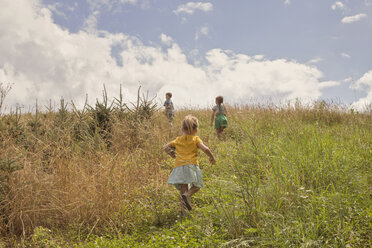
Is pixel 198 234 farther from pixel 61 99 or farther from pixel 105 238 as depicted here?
pixel 61 99

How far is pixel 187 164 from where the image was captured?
4.82m

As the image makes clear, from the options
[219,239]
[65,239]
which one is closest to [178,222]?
[219,239]

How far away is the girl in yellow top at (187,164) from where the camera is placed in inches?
183

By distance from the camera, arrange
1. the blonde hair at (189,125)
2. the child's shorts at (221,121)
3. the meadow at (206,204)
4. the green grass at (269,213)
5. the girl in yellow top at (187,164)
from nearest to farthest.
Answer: the green grass at (269,213)
the meadow at (206,204)
the girl in yellow top at (187,164)
the blonde hair at (189,125)
the child's shorts at (221,121)

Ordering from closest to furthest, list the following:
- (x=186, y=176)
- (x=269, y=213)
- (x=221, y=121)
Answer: (x=269, y=213), (x=186, y=176), (x=221, y=121)

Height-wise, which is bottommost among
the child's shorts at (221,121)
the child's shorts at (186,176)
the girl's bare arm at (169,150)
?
the child's shorts at (186,176)

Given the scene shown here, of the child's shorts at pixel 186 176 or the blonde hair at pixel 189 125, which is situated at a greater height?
the blonde hair at pixel 189 125

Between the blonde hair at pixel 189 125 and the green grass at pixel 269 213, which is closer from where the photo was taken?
the green grass at pixel 269 213

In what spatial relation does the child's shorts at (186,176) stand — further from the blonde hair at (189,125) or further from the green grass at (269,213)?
the blonde hair at (189,125)

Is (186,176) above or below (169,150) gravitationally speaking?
below

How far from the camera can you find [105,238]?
417 centimetres

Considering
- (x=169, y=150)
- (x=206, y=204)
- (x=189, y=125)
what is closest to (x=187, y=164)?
(x=169, y=150)

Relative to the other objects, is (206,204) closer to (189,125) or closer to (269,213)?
(189,125)

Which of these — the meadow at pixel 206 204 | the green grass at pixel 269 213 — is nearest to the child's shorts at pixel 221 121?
the meadow at pixel 206 204
